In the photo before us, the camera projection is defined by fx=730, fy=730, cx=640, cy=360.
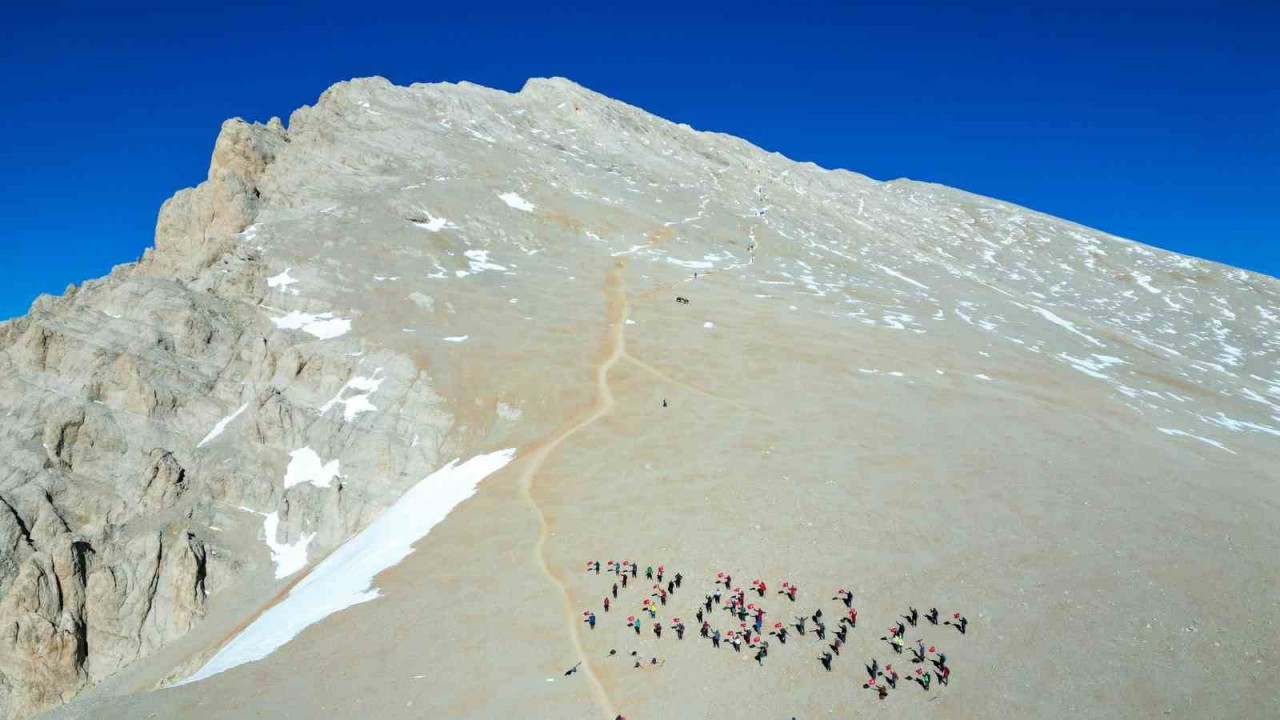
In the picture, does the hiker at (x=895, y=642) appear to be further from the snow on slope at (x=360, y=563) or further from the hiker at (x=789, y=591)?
the snow on slope at (x=360, y=563)

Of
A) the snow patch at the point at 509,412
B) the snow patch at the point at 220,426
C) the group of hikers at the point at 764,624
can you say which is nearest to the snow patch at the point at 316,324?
the snow patch at the point at 220,426

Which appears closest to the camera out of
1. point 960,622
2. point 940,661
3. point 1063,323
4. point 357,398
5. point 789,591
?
point 940,661

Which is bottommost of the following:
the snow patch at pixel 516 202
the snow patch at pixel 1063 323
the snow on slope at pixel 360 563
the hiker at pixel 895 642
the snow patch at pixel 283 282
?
the snow patch at pixel 1063 323

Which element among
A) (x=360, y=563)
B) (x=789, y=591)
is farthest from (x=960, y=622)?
(x=360, y=563)

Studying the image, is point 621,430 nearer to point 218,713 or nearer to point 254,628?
point 254,628

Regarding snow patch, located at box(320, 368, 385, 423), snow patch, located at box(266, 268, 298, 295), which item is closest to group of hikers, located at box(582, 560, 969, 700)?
snow patch, located at box(320, 368, 385, 423)

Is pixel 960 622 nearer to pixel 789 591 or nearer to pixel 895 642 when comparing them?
pixel 895 642
